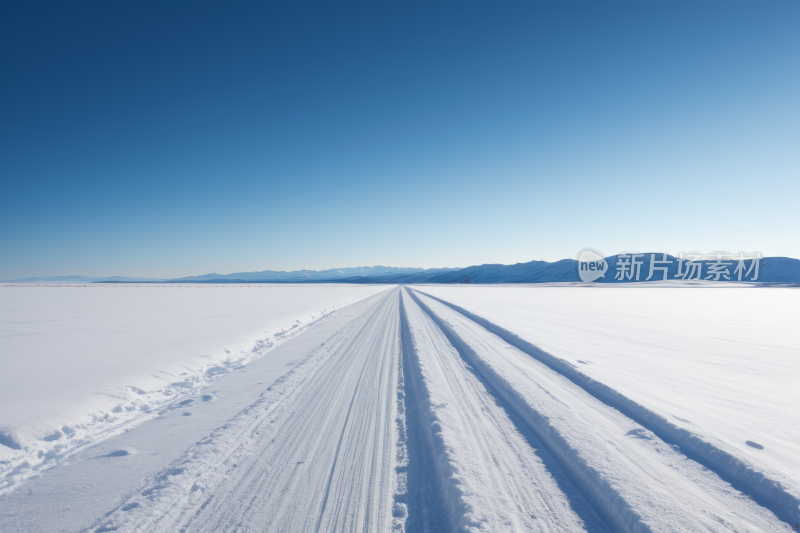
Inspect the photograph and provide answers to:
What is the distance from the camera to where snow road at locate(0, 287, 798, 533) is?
2570 millimetres

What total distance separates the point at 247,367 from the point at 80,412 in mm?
2758

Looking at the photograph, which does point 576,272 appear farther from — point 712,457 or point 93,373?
point 93,373

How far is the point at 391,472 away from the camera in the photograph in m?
3.22

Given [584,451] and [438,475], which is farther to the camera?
[584,451]

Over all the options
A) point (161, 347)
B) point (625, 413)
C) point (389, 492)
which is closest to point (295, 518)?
point (389, 492)

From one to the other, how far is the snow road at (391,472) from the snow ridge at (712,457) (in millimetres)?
32

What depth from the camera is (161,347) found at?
8.64 meters

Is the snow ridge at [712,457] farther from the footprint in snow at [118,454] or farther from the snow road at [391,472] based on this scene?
the footprint in snow at [118,454]

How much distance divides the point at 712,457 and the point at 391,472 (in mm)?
3111

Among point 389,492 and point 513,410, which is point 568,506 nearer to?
point 389,492

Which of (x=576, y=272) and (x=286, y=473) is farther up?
(x=576, y=272)

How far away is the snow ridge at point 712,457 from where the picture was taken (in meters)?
2.76
